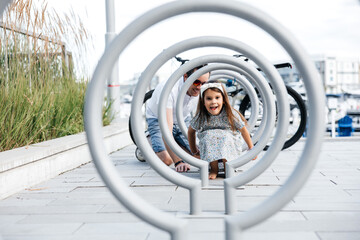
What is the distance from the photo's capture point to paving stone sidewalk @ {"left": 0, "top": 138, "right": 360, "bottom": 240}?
2115 millimetres

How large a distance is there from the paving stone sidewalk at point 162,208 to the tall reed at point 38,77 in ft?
1.82

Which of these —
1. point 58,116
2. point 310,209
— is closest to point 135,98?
point 310,209

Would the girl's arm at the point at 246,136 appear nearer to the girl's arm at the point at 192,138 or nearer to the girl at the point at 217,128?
the girl at the point at 217,128

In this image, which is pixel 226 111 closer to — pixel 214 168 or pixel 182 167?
pixel 214 168

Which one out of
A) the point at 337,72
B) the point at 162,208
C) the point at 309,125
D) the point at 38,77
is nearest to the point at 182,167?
the point at 162,208

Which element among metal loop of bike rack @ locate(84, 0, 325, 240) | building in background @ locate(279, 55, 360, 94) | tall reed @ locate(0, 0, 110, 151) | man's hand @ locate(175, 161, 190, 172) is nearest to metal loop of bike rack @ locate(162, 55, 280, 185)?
man's hand @ locate(175, 161, 190, 172)

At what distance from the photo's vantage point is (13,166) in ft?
9.88

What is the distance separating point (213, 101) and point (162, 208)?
124 cm

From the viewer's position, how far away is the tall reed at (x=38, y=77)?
3.80 meters

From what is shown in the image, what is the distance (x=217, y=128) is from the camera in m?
3.72

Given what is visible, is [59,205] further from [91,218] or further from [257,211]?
[257,211]

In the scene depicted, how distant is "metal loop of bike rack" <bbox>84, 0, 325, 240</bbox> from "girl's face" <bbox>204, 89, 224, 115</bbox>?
2.05 meters

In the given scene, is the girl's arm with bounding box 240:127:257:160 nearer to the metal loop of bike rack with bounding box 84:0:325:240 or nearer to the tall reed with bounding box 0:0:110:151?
the tall reed with bounding box 0:0:110:151

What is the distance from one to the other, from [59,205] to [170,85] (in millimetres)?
1062
